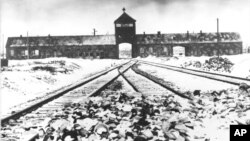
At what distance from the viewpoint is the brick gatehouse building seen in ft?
236

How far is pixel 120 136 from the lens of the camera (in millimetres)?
6227

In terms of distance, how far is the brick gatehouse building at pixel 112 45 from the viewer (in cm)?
7188

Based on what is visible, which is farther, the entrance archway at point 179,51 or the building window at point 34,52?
the entrance archway at point 179,51

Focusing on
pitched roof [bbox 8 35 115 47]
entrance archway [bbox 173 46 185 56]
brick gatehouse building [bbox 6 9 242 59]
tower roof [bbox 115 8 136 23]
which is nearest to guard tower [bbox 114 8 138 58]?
tower roof [bbox 115 8 136 23]

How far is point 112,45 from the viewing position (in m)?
71.1

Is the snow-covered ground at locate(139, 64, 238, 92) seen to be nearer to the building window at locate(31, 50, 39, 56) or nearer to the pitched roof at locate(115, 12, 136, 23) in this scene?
the pitched roof at locate(115, 12, 136, 23)

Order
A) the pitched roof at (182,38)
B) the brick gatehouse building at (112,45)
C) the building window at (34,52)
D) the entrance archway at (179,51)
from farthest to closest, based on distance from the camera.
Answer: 1. the entrance archway at (179,51)
2. the pitched roof at (182,38)
3. the building window at (34,52)
4. the brick gatehouse building at (112,45)

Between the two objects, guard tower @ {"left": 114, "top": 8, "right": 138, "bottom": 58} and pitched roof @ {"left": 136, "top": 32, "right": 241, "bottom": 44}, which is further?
pitched roof @ {"left": 136, "top": 32, "right": 241, "bottom": 44}

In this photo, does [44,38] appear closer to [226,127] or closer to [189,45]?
[189,45]

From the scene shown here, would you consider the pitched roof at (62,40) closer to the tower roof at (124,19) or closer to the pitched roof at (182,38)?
the tower roof at (124,19)

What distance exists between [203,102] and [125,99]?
95.2 inches

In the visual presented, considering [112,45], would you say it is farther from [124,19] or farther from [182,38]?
[182,38]

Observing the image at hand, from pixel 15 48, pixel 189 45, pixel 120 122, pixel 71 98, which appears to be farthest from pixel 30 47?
pixel 120 122

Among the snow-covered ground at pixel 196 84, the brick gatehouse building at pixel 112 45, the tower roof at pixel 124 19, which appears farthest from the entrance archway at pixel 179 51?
the snow-covered ground at pixel 196 84
